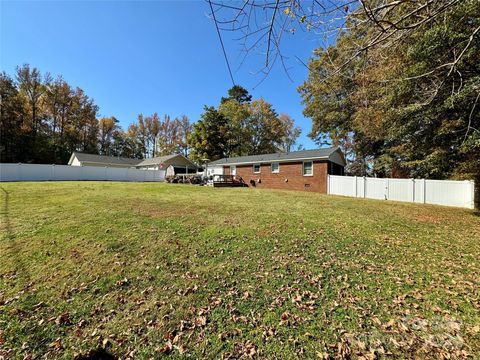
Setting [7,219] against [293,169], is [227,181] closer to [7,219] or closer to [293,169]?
[293,169]

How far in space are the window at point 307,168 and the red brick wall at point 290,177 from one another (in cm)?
24

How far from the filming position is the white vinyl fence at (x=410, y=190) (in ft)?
34.7

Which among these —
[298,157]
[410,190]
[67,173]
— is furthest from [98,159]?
[410,190]

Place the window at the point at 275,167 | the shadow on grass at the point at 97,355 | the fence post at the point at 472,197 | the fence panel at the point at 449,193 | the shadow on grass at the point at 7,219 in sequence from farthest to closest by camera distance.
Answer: the window at the point at 275,167, the fence panel at the point at 449,193, the fence post at the point at 472,197, the shadow on grass at the point at 7,219, the shadow on grass at the point at 97,355

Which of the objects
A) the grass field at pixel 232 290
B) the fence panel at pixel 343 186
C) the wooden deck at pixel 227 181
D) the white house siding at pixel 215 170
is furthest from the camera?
the white house siding at pixel 215 170

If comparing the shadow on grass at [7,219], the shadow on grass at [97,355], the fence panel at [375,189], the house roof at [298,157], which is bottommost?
the shadow on grass at [97,355]

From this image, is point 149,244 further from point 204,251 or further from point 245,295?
point 245,295

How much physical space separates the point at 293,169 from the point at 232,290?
15.5 m

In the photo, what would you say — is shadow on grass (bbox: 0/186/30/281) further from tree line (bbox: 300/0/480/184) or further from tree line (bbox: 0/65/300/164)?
tree line (bbox: 0/65/300/164)

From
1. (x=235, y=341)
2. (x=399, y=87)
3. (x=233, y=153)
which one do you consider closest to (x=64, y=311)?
(x=235, y=341)

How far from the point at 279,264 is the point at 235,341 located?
1833 millimetres

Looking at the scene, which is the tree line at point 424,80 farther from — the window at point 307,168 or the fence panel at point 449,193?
the window at point 307,168

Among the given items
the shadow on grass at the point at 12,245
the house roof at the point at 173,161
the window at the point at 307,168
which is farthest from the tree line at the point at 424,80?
the house roof at the point at 173,161

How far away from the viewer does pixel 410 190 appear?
1216cm
